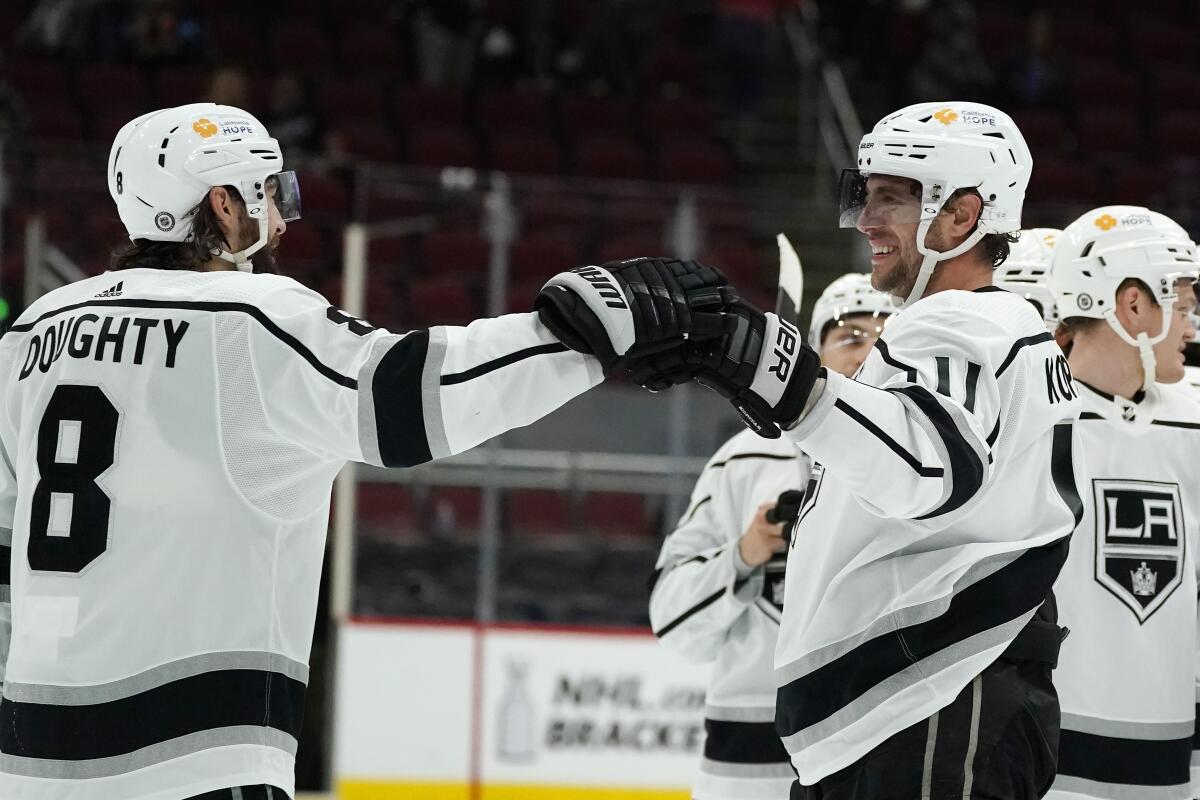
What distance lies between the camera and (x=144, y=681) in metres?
2.43

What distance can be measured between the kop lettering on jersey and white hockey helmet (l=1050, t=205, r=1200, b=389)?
5.84ft

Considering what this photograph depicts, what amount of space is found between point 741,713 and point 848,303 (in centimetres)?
94

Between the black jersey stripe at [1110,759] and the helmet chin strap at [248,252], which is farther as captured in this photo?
the black jersey stripe at [1110,759]

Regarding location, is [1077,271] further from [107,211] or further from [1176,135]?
[1176,135]

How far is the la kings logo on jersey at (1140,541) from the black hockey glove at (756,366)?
1.08 meters

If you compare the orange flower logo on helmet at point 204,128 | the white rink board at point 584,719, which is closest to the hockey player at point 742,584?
the orange flower logo on helmet at point 204,128

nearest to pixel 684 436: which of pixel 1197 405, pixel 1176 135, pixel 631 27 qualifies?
pixel 1197 405

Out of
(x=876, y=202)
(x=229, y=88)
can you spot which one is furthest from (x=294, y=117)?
(x=876, y=202)

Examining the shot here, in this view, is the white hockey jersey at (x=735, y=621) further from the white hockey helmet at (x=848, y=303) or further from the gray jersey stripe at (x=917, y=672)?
the gray jersey stripe at (x=917, y=672)

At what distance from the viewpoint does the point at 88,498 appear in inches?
96.7

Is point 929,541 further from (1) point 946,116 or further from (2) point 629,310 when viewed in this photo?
(1) point 946,116

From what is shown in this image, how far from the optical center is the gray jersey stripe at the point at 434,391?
2.37 m

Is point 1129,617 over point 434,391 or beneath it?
beneath

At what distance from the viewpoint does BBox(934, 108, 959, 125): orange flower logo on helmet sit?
2.70 m
